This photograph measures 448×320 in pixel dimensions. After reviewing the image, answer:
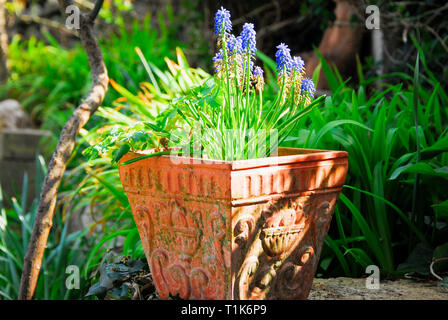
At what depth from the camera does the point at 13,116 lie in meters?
4.88

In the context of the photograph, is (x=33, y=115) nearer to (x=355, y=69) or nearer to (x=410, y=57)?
(x=355, y=69)

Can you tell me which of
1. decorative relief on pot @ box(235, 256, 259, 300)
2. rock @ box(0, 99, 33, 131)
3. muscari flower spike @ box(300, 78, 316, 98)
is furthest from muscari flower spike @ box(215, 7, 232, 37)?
rock @ box(0, 99, 33, 131)

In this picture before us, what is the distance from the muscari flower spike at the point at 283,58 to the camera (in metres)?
1.27

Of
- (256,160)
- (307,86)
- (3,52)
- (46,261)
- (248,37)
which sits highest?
(3,52)

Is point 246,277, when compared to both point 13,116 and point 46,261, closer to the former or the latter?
point 46,261

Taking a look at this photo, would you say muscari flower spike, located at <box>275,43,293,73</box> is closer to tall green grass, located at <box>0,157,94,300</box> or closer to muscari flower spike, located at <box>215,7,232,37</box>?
muscari flower spike, located at <box>215,7,232,37</box>


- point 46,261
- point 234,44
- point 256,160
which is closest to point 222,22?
point 234,44

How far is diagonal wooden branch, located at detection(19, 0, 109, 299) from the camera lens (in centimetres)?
170

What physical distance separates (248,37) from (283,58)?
4.1 inches

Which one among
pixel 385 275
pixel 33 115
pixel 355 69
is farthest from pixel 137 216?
pixel 33 115

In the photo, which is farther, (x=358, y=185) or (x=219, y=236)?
(x=358, y=185)

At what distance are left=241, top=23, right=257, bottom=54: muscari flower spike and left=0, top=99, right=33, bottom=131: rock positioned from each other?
13.3ft

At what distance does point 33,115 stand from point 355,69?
3.12 m

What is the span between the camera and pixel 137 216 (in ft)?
4.38
